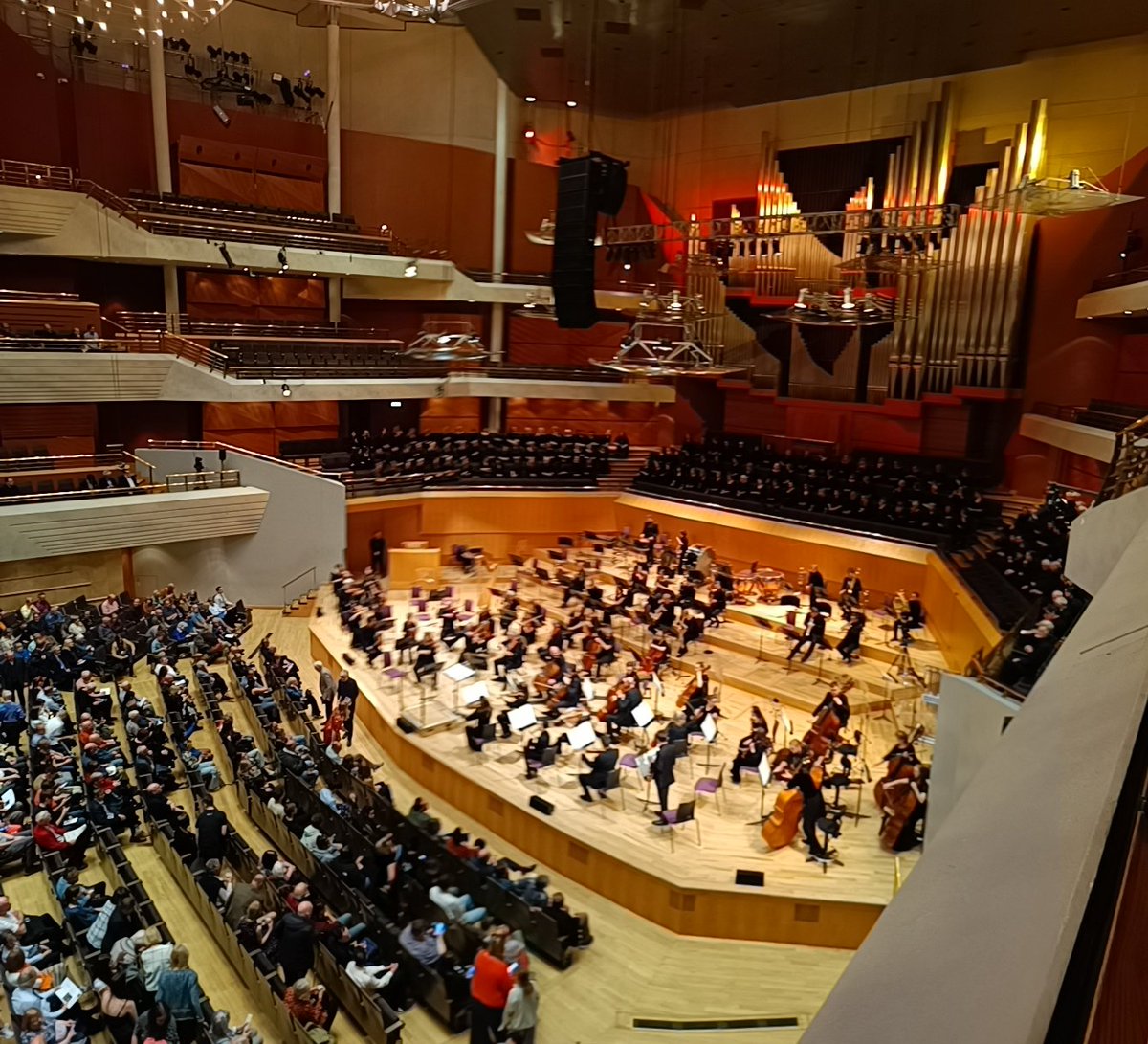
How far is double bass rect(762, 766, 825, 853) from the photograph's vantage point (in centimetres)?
770

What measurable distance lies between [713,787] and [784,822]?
0.66m

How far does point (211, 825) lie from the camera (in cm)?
690

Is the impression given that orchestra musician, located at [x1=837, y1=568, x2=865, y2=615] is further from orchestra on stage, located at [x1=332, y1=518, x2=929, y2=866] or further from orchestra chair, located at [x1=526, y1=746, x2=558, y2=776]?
orchestra chair, located at [x1=526, y1=746, x2=558, y2=776]

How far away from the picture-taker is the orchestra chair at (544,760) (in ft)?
28.9

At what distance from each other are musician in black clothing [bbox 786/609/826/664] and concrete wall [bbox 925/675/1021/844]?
3.70 metres

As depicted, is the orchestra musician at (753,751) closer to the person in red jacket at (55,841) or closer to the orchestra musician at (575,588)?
the orchestra musician at (575,588)

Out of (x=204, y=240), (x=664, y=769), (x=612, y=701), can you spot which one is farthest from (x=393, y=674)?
(x=204, y=240)

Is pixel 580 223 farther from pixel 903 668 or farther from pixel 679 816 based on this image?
pixel 903 668

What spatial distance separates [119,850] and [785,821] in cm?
537

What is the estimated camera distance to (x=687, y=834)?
7922mm

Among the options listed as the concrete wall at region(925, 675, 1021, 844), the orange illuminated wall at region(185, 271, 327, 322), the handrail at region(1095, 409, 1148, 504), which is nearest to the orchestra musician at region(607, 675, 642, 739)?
the concrete wall at region(925, 675, 1021, 844)

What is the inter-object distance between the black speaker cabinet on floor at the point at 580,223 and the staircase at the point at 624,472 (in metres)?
8.96

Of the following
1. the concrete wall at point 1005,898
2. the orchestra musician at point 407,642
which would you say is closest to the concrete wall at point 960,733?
the concrete wall at point 1005,898

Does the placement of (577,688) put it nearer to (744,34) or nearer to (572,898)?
(572,898)
